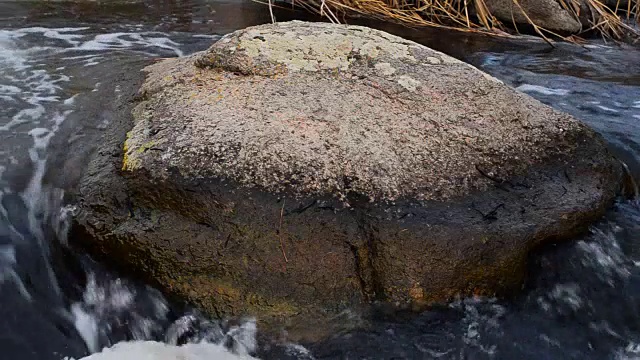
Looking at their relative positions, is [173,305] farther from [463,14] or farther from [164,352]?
[463,14]

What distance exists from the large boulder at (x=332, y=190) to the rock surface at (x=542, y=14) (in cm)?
307

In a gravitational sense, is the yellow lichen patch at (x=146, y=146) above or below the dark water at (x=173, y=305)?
above

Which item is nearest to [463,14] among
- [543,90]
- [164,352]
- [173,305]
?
[543,90]

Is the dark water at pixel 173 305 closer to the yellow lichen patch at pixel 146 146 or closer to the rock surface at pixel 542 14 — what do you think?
the yellow lichen patch at pixel 146 146

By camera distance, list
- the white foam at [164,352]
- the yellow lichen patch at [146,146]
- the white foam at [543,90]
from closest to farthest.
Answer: the white foam at [164,352] → the yellow lichen patch at [146,146] → the white foam at [543,90]

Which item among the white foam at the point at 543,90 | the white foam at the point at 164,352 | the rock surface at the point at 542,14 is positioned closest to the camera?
the white foam at the point at 164,352

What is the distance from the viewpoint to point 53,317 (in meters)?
2.12

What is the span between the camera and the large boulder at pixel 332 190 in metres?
2.12

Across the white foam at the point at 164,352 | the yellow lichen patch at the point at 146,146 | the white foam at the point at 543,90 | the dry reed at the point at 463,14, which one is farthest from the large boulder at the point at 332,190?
the dry reed at the point at 463,14

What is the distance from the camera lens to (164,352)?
2064mm

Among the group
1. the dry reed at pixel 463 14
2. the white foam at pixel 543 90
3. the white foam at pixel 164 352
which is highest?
the dry reed at pixel 463 14

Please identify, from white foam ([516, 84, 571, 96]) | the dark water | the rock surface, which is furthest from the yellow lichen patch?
the rock surface

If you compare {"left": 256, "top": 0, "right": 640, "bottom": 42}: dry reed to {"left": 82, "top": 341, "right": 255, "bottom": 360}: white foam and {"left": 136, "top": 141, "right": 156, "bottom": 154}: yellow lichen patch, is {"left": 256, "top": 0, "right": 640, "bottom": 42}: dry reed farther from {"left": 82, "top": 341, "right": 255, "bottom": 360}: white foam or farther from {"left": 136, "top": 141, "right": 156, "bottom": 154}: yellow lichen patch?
{"left": 82, "top": 341, "right": 255, "bottom": 360}: white foam

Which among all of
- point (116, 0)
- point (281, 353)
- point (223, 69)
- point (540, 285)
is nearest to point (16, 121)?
point (223, 69)
